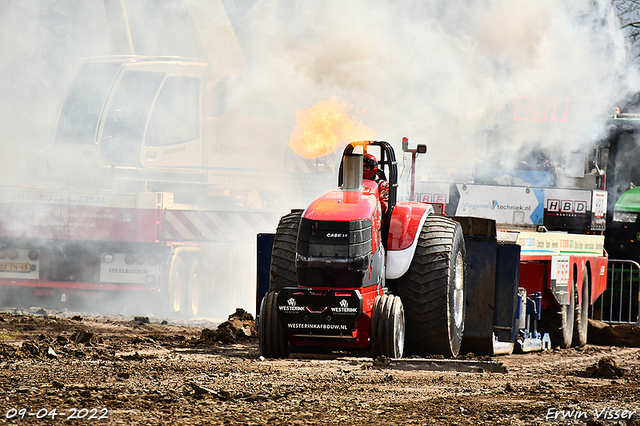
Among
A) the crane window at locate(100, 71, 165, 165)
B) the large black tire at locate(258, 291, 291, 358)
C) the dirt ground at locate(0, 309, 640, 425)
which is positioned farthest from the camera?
the crane window at locate(100, 71, 165, 165)

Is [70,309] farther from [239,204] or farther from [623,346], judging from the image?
[623,346]

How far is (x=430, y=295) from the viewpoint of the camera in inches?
303

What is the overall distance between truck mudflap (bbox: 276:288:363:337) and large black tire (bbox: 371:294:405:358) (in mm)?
190

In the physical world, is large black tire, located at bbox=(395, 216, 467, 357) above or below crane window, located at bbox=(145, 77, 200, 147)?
below

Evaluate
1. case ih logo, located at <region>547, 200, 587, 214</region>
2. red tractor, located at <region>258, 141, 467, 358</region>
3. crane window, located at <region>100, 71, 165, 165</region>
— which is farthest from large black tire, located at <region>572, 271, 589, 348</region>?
crane window, located at <region>100, 71, 165, 165</region>

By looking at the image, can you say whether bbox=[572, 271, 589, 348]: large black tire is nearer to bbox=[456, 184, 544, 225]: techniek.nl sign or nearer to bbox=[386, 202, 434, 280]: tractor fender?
bbox=[456, 184, 544, 225]: techniek.nl sign

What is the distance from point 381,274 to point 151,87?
31.7ft

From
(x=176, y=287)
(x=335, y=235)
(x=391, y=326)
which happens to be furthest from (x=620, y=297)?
(x=335, y=235)

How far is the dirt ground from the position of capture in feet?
15.9

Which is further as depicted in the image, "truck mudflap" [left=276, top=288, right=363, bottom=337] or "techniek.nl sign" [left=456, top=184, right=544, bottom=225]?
"techniek.nl sign" [left=456, top=184, right=544, bottom=225]

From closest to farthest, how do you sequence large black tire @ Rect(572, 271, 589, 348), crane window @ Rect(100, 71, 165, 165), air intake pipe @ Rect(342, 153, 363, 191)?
air intake pipe @ Rect(342, 153, 363, 191) → large black tire @ Rect(572, 271, 589, 348) → crane window @ Rect(100, 71, 165, 165)

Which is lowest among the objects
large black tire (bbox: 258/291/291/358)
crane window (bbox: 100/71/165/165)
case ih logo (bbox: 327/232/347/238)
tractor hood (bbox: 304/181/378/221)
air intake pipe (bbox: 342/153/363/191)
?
large black tire (bbox: 258/291/291/358)

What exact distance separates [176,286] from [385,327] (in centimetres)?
721

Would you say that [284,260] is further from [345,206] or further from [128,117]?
[128,117]
